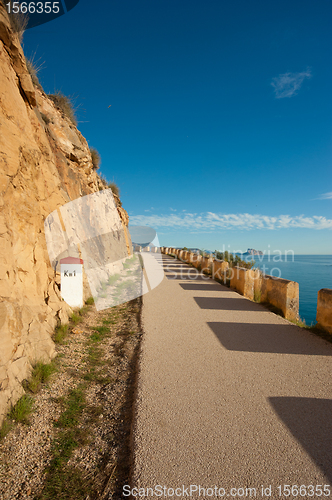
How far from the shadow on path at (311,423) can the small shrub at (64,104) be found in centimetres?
1352

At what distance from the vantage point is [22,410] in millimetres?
3135

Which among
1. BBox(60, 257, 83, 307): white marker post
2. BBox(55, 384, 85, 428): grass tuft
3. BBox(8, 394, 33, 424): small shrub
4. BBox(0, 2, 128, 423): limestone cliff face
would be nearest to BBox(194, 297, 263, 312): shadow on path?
BBox(60, 257, 83, 307): white marker post

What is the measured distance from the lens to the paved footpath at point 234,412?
7.48ft

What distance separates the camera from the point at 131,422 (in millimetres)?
3115

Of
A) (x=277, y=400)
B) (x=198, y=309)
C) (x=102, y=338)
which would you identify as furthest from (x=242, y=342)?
(x=102, y=338)

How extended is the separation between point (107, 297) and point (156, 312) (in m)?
2.79

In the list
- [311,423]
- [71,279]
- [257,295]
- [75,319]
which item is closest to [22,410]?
[75,319]

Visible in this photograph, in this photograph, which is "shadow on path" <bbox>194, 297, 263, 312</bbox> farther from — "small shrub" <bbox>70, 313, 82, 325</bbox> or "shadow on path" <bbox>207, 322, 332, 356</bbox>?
"small shrub" <bbox>70, 313, 82, 325</bbox>

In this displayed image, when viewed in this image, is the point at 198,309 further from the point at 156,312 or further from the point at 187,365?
the point at 187,365

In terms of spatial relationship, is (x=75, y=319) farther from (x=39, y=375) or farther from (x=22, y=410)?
(x=22, y=410)

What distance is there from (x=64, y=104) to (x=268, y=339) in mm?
13374

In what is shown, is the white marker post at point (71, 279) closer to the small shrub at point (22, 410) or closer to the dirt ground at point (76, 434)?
the dirt ground at point (76, 434)

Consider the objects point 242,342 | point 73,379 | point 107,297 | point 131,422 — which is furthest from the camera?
point 107,297

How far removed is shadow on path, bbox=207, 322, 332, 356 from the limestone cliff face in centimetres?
354
